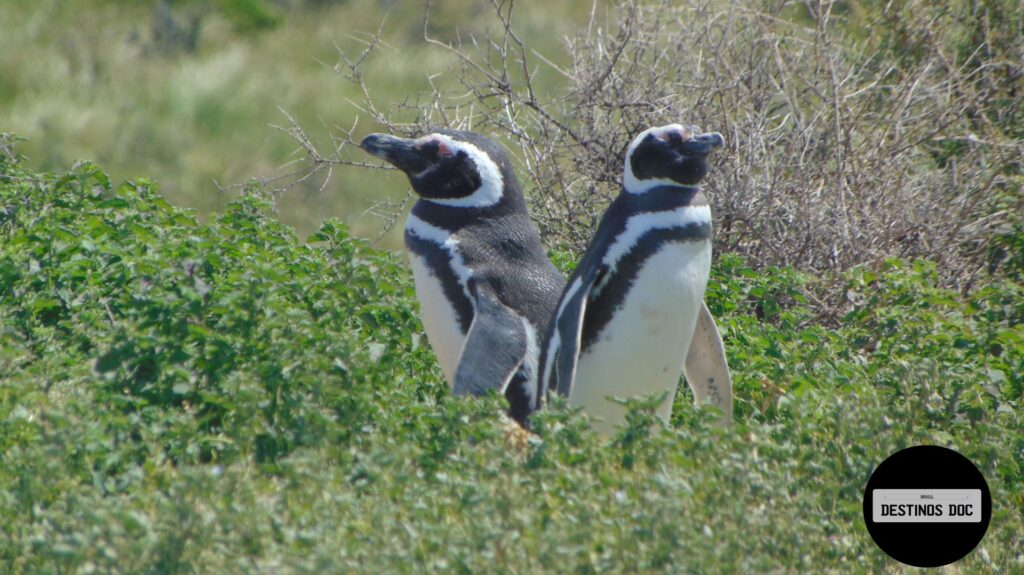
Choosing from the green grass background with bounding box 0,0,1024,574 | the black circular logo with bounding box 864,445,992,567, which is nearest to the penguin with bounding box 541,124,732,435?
the green grass background with bounding box 0,0,1024,574

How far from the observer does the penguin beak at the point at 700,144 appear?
→ 454cm

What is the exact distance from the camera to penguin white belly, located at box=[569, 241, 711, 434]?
4.57m

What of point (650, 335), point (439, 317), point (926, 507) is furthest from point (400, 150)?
point (926, 507)

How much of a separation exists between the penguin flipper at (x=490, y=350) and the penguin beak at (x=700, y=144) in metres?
0.74

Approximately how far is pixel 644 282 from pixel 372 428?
1.04 meters

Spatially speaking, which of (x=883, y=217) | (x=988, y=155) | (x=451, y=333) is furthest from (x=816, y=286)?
(x=451, y=333)

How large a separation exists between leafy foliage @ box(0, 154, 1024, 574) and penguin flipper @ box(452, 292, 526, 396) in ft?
0.82

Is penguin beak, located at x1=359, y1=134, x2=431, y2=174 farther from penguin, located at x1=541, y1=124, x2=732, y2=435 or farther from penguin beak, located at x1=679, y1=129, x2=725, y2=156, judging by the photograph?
penguin beak, located at x1=679, y1=129, x2=725, y2=156

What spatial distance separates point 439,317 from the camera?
4.79m

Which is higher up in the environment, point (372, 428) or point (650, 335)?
point (650, 335)

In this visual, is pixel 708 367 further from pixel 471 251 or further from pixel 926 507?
pixel 926 507

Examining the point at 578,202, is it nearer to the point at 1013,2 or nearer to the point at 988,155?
the point at 988,155

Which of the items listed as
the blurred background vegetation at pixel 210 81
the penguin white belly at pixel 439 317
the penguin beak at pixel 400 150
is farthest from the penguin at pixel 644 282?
the blurred background vegetation at pixel 210 81

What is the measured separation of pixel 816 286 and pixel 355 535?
3.42 m
